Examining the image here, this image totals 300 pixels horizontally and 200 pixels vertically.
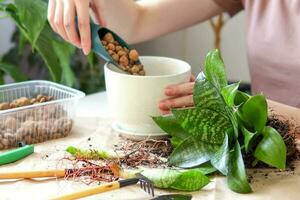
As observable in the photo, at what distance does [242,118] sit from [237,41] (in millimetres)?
1258

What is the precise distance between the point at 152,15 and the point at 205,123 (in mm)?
464

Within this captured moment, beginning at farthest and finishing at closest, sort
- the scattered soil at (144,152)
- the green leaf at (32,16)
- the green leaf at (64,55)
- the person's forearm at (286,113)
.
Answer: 1. the green leaf at (64,55)
2. the green leaf at (32,16)
3. the person's forearm at (286,113)
4. the scattered soil at (144,152)

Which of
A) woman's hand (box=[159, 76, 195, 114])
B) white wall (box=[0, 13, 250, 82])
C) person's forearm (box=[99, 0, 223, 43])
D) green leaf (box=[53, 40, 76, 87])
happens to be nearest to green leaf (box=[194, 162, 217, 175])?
woman's hand (box=[159, 76, 195, 114])

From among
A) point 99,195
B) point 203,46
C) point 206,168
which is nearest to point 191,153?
point 206,168

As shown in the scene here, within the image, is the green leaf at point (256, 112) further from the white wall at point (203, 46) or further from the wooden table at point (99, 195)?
the white wall at point (203, 46)

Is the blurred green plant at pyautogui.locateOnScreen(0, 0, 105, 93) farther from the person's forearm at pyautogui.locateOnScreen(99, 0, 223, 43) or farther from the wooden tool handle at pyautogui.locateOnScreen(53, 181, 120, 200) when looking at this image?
the wooden tool handle at pyautogui.locateOnScreen(53, 181, 120, 200)

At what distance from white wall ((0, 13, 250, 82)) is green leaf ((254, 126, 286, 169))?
1.21 meters

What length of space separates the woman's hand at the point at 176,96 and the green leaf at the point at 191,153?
8 centimetres

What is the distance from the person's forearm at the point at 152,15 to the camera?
101 cm

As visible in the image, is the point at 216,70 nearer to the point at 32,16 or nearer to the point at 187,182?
the point at 187,182

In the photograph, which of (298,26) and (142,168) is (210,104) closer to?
(142,168)

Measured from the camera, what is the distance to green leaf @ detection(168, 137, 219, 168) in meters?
0.68

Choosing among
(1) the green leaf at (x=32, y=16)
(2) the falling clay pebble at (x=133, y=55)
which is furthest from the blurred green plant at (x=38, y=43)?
(2) the falling clay pebble at (x=133, y=55)

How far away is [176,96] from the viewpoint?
2.50ft
